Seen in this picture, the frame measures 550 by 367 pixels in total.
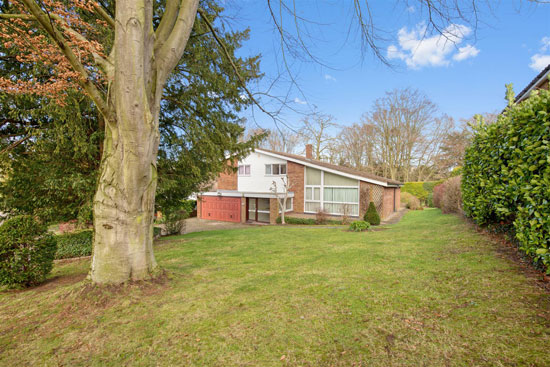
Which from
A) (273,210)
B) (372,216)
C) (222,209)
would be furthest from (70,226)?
(372,216)

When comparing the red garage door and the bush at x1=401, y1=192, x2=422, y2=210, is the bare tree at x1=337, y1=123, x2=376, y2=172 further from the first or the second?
the red garage door

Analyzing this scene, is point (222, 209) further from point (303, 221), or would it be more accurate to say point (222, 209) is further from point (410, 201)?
point (410, 201)

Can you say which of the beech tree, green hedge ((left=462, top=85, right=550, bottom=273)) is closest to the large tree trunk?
the beech tree

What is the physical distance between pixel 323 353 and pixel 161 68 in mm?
4548

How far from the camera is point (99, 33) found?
6062mm

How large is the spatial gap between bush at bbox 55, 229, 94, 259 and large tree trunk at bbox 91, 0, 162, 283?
6.82 meters

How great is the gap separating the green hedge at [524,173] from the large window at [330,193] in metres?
11.3

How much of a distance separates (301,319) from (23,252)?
17.1 feet

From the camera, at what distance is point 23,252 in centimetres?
445

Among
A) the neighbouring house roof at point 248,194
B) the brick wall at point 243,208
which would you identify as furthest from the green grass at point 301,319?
the brick wall at point 243,208

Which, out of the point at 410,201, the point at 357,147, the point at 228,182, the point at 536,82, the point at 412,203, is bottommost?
the point at 412,203

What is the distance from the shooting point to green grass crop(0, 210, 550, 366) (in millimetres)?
2160

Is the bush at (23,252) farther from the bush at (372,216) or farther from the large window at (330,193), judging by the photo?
the large window at (330,193)

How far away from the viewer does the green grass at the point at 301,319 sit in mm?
2160
